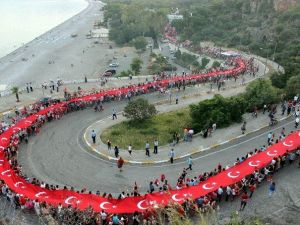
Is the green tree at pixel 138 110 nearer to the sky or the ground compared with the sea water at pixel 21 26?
nearer to the sky

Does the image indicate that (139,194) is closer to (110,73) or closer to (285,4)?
(110,73)

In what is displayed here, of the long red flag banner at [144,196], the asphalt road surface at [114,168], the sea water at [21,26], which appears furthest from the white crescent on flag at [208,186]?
the sea water at [21,26]

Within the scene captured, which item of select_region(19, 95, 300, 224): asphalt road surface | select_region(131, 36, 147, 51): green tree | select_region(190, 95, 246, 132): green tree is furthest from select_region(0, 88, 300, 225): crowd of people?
select_region(131, 36, 147, 51): green tree

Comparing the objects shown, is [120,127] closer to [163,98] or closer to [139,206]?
[163,98]

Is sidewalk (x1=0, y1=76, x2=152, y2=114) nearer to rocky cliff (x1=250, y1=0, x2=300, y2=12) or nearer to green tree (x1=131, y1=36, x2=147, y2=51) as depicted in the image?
green tree (x1=131, y1=36, x2=147, y2=51)

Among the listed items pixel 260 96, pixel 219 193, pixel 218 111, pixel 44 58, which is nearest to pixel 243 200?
pixel 219 193

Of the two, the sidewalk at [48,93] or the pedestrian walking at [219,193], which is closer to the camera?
the pedestrian walking at [219,193]

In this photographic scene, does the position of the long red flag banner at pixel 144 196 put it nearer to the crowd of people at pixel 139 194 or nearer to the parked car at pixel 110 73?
the crowd of people at pixel 139 194
